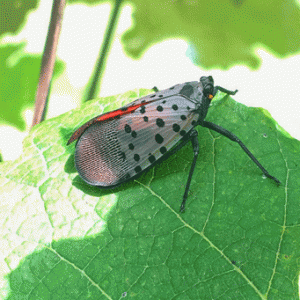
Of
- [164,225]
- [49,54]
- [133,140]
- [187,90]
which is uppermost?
[49,54]

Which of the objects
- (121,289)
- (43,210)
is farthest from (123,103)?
(121,289)

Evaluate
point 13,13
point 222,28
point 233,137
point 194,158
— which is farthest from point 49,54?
point 222,28

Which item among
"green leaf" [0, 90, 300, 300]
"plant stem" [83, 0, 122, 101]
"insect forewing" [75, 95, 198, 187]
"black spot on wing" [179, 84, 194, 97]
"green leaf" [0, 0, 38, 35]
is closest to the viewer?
"green leaf" [0, 90, 300, 300]

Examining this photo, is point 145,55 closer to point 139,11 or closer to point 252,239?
point 139,11

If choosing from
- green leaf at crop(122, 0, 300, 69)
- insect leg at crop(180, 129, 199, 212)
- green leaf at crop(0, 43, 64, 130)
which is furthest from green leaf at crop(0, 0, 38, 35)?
insect leg at crop(180, 129, 199, 212)

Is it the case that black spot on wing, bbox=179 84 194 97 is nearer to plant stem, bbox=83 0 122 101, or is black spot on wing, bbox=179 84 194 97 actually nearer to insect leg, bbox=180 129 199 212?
insect leg, bbox=180 129 199 212

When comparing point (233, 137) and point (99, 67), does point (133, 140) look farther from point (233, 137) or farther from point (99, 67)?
point (99, 67)

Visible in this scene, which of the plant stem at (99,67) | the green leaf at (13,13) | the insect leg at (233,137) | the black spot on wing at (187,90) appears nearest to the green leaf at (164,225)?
the insect leg at (233,137)
